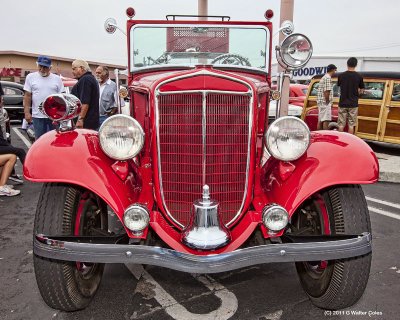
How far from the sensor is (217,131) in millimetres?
2301

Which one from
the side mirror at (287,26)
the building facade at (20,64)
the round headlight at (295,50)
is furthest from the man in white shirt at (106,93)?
the building facade at (20,64)

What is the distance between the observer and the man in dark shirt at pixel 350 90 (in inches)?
279

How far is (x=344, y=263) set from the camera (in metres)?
2.22

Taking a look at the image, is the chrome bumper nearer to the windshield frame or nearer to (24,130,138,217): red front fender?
(24,130,138,217): red front fender

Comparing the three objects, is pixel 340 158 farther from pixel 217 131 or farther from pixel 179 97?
pixel 179 97

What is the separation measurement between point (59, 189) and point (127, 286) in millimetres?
919

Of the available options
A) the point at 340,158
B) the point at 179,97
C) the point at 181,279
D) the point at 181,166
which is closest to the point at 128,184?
the point at 181,166

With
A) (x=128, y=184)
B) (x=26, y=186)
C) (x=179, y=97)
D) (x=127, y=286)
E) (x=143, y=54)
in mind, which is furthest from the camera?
(x=26, y=186)

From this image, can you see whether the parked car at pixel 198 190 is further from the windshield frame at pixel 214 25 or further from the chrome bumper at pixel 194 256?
the windshield frame at pixel 214 25

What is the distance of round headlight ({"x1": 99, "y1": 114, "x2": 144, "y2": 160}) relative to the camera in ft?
7.31

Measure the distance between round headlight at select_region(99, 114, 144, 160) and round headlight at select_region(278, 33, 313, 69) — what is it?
144 centimetres

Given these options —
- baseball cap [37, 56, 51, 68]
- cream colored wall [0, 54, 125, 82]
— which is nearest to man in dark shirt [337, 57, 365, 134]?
baseball cap [37, 56, 51, 68]

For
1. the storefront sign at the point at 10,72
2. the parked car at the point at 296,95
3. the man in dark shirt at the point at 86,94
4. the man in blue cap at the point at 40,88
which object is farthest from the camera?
the storefront sign at the point at 10,72

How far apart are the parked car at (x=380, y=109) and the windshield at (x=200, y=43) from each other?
5.22m
